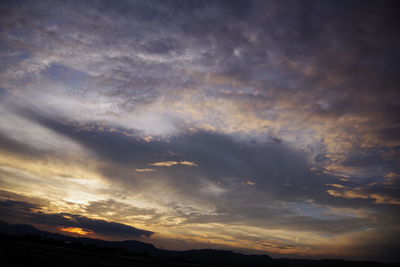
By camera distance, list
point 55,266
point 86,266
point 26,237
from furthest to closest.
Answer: point 26,237 < point 86,266 < point 55,266

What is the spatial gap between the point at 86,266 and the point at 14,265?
7.61 metres

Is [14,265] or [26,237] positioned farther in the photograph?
[26,237]

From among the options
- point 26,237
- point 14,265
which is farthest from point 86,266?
point 26,237

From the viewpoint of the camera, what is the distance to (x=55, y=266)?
928 inches

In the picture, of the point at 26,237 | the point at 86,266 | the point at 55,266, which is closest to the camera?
the point at 55,266

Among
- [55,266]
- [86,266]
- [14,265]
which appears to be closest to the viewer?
[14,265]

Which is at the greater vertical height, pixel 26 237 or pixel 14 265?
pixel 14 265

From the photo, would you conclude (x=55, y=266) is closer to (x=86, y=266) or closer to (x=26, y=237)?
(x=86, y=266)

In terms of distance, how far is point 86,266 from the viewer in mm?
26609

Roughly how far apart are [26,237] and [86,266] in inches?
2970

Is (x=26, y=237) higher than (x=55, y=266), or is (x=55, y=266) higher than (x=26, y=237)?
(x=55, y=266)

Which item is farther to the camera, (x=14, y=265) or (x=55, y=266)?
(x=55, y=266)

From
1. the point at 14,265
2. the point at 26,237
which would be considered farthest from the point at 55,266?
the point at 26,237

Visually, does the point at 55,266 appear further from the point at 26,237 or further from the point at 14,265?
the point at 26,237
